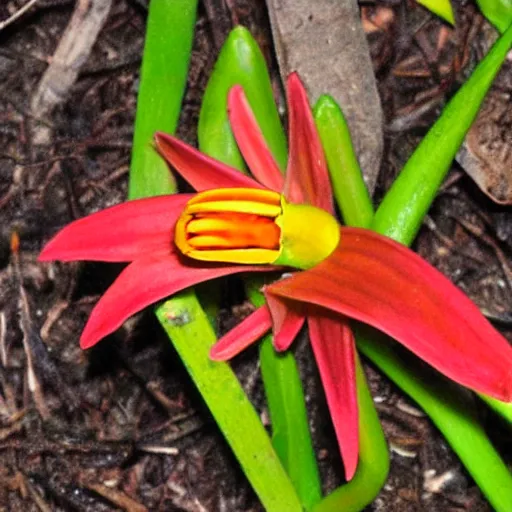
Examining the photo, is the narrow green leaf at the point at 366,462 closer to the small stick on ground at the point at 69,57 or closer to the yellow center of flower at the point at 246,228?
the yellow center of flower at the point at 246,228

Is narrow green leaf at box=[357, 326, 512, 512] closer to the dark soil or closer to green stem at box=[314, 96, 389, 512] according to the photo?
green stem at box=[314, 96, 389, 512]

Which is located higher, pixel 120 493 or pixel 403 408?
pixel 403 408

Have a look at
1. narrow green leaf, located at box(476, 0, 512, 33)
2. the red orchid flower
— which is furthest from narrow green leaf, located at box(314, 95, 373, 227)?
narrow green leaf, located at box(476, 0, 512, 33)

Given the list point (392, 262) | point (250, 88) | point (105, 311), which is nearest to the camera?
point (392, 262)

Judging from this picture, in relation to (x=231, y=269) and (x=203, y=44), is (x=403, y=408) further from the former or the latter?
(x=203, y=44)

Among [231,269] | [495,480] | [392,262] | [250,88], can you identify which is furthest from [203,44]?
[495,480]

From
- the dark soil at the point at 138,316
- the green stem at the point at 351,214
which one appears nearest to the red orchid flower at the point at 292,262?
the green stem at the point at 351,214
